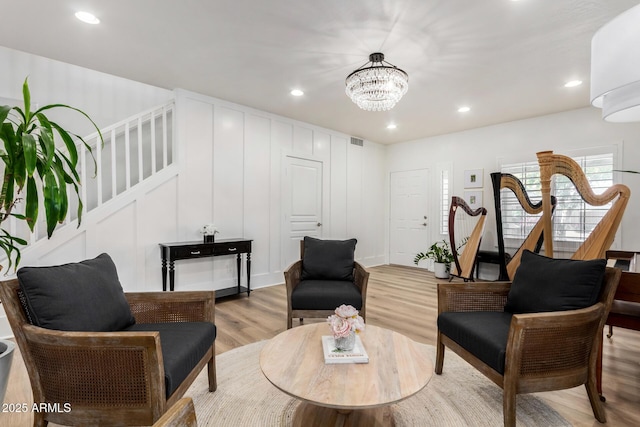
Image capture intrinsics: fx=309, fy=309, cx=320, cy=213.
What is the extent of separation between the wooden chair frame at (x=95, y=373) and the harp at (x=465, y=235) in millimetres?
4572

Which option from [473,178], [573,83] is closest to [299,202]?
[473,178]

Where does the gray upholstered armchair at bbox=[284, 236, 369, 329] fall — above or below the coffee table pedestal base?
above

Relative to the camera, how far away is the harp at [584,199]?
9.96 feet

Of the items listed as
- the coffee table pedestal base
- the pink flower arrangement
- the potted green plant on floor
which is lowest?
the coffee table pedestal base

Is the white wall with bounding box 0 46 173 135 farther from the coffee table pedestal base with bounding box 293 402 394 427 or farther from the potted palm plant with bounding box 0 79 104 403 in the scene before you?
the coffee table pedestal base with bounding box 293 402 394 427

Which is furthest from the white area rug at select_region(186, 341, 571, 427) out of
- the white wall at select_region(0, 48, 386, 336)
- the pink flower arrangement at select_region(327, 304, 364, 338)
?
the white wall at select_region(0, 48, 386, 336)

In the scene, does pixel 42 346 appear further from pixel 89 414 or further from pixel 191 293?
pixel 191 293

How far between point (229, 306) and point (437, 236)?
4.12 meters

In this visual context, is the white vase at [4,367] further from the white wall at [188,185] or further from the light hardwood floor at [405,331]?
the white wall at [188,185]

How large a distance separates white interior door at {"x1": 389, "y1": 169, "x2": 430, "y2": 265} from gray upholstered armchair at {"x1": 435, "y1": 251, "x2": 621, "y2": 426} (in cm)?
421

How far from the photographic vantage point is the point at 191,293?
2.00 meters

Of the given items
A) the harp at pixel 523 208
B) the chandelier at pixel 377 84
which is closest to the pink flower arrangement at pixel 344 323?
the chandelier at pixel 377 84

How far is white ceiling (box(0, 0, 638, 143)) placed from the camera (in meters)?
2.32

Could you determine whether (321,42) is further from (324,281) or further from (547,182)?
(547,182)
